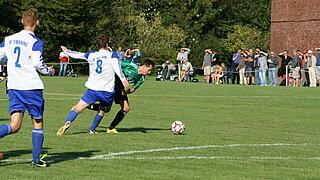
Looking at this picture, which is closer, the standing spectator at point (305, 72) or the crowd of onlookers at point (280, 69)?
the crowd of onlookers at point (280, 69)

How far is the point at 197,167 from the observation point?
36.9 feet

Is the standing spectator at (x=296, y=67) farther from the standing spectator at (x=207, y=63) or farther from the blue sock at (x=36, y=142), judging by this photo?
the blue sock at (x=36, y=142)

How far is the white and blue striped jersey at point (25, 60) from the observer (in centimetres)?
1074

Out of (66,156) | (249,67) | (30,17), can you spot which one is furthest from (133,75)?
(249,67)

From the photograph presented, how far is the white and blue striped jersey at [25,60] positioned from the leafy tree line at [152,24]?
183 ft

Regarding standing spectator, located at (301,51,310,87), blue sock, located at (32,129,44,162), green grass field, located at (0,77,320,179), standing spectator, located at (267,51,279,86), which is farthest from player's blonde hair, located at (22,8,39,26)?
standing spectator, located at (267,51,279,86)

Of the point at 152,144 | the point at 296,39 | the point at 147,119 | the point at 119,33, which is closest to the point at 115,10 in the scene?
the point at 119,33

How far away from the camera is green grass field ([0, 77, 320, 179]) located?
35.2 feet

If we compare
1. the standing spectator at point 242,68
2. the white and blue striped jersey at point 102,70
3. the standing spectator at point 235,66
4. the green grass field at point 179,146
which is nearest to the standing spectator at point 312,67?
the standing spectator at point 242,68

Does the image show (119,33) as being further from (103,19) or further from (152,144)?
(152,144)

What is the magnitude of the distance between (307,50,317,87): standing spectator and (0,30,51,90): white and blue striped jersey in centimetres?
3171

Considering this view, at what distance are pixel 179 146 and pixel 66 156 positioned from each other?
237 centimetres

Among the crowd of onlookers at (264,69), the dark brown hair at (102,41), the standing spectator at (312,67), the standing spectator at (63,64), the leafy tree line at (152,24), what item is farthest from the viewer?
the leafy tree line at (152,24)

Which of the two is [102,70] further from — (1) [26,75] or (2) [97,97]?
(1) [26,75]
